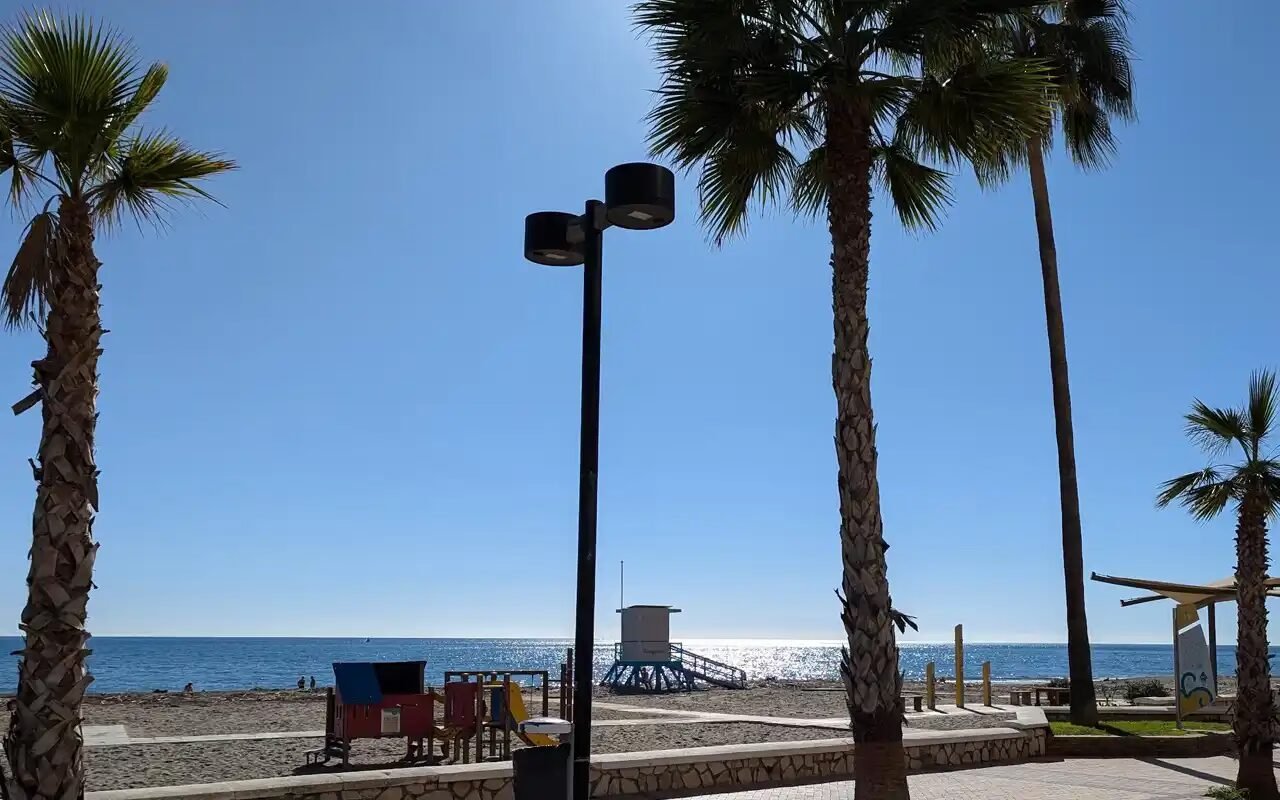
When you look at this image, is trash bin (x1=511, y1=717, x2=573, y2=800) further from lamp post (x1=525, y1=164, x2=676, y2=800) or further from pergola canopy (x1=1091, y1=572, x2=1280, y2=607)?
pergola canopy (x1=1091, y1=572, x2=1280, y2=607)

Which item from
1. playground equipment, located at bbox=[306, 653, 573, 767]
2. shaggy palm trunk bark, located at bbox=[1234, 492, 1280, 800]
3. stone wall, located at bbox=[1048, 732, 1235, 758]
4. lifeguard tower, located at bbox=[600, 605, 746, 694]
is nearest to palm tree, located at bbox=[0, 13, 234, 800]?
playground equipment, located at bbox=[306, 653, 573, 767]

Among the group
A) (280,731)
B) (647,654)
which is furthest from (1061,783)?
(647,654)

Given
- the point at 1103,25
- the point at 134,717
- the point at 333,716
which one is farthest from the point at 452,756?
the point at 1103,25

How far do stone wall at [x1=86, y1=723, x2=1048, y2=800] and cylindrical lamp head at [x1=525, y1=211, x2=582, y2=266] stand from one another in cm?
543

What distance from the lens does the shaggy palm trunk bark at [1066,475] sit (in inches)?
787

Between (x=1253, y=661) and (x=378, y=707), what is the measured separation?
9.92m

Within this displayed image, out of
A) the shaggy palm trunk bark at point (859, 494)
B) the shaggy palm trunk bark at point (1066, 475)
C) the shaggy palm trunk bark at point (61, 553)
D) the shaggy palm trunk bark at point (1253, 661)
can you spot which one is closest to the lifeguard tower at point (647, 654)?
the shaggy palm trunk bark at point (1066, 475)

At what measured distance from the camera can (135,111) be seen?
26.8ft

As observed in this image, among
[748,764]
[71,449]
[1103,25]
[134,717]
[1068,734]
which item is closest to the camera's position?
[71,449]

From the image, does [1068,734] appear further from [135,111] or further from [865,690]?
[135,111]

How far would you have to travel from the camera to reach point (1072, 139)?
21.7 m

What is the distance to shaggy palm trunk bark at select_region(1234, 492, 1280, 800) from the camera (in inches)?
475

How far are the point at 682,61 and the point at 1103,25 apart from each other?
47.8 feet

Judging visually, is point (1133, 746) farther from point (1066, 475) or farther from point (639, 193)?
point (639, 193)
